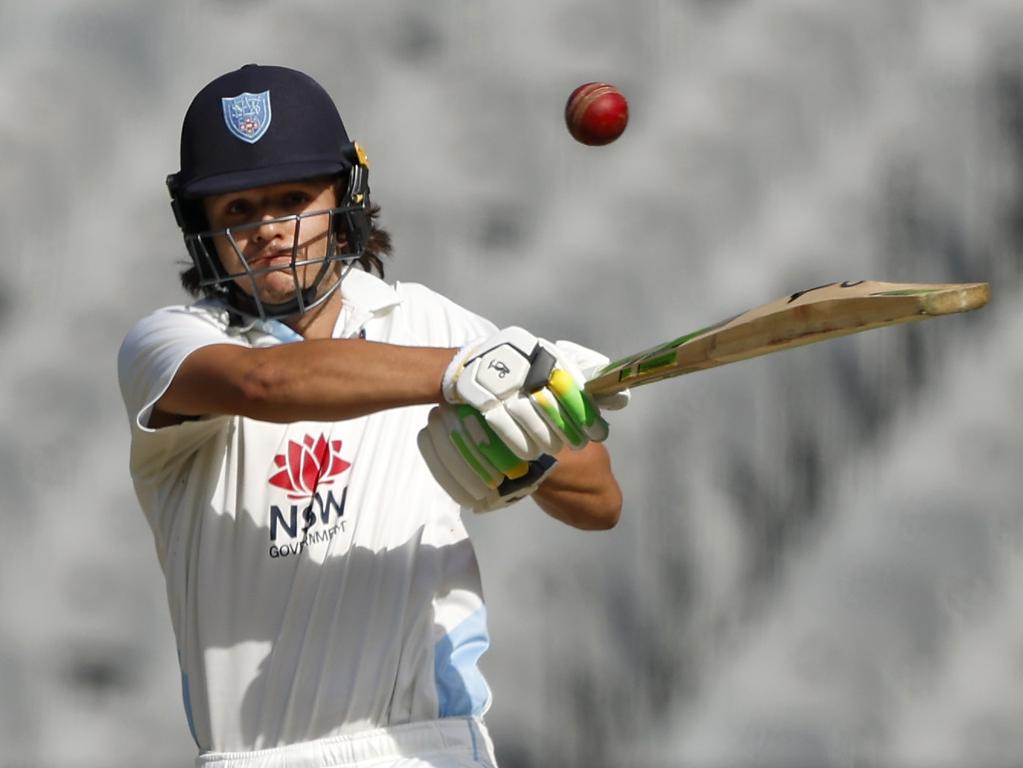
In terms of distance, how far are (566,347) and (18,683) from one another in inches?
58.9

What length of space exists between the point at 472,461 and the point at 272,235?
0.46 meters

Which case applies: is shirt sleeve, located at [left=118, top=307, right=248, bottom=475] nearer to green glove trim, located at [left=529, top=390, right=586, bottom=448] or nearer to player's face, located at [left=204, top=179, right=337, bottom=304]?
player's face, located at [left=204, top=179, right=337, bottom=304]

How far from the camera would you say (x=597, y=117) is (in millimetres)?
2658

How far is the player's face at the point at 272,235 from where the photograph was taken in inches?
85.2

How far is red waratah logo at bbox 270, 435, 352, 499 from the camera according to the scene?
209cm

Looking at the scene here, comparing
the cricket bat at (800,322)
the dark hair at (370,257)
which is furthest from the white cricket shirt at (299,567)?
the cricket bat at (800,322)

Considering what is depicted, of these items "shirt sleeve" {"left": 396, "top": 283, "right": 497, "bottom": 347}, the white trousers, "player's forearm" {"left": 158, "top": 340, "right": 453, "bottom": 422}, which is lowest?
the white trousers

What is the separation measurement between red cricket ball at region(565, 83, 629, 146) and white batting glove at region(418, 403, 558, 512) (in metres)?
0.81

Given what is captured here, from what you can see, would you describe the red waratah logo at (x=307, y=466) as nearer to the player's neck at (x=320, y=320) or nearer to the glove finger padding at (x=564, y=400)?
the player's neck at (x=320, y=320)

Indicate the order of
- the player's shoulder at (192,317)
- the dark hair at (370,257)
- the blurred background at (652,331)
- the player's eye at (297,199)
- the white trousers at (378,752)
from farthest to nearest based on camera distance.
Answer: the blurred background at (652,331) → the dark hair at (370,257) → the player's eye at (297,199) → the player's shoulder at (192,317) → the white trousers at (378,752)

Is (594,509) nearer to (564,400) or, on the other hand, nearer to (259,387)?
(564,400)

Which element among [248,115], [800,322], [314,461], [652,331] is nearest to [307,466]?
[314,461]

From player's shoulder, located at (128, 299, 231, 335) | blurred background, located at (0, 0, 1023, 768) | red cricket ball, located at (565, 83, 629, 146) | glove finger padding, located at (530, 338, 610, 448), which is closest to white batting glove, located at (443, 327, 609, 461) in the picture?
glove finger padding, located at (530, 338, 610, 448)

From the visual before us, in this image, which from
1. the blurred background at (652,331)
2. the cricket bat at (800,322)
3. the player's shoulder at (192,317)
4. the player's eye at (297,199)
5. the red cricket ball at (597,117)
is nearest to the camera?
the cricket bat at (800,322)
